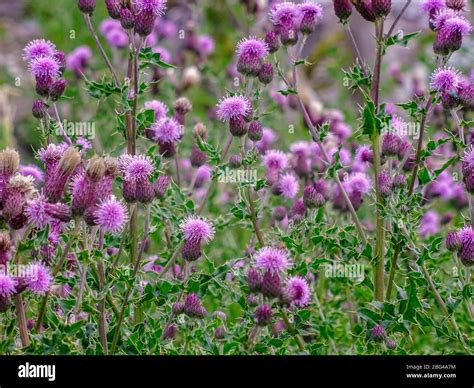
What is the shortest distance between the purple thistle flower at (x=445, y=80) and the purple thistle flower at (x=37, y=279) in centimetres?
130

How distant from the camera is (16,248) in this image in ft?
7.20

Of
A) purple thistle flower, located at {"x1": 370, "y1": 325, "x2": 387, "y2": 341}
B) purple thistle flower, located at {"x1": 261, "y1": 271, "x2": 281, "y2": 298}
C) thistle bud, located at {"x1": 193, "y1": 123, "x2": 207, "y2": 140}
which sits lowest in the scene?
purple thistle flower, located at {"x1": 370, "y1": 325, "x2": 387, "y2": 341}

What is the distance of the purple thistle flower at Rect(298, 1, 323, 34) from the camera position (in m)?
2.71

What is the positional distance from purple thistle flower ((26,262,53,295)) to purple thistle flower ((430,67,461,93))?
1.30 meters

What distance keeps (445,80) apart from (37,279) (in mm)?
1359

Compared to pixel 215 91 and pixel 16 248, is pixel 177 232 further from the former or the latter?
pixel 215 91

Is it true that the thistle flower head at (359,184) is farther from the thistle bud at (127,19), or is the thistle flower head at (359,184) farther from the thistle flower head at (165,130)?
the thistle bud at (127,19)

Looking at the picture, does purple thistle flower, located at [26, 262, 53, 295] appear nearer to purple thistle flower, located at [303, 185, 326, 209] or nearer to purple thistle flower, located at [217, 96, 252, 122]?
purple thistle flower, located at [217, 96, 252, 122]

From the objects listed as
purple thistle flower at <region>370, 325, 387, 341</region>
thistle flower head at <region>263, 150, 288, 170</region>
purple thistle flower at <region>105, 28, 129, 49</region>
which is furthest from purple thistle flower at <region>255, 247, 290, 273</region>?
purple thistle flower at <region>105, 28, 129, 49</region>

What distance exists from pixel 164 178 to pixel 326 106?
3.26m

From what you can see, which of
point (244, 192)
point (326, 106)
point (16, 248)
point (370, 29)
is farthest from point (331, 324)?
point (370, 29)

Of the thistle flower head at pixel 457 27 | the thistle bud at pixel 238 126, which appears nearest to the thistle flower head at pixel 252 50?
the thistle bud at pixel 238 126

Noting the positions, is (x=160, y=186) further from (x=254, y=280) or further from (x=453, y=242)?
(x=453, y=242)

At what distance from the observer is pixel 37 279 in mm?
2121
